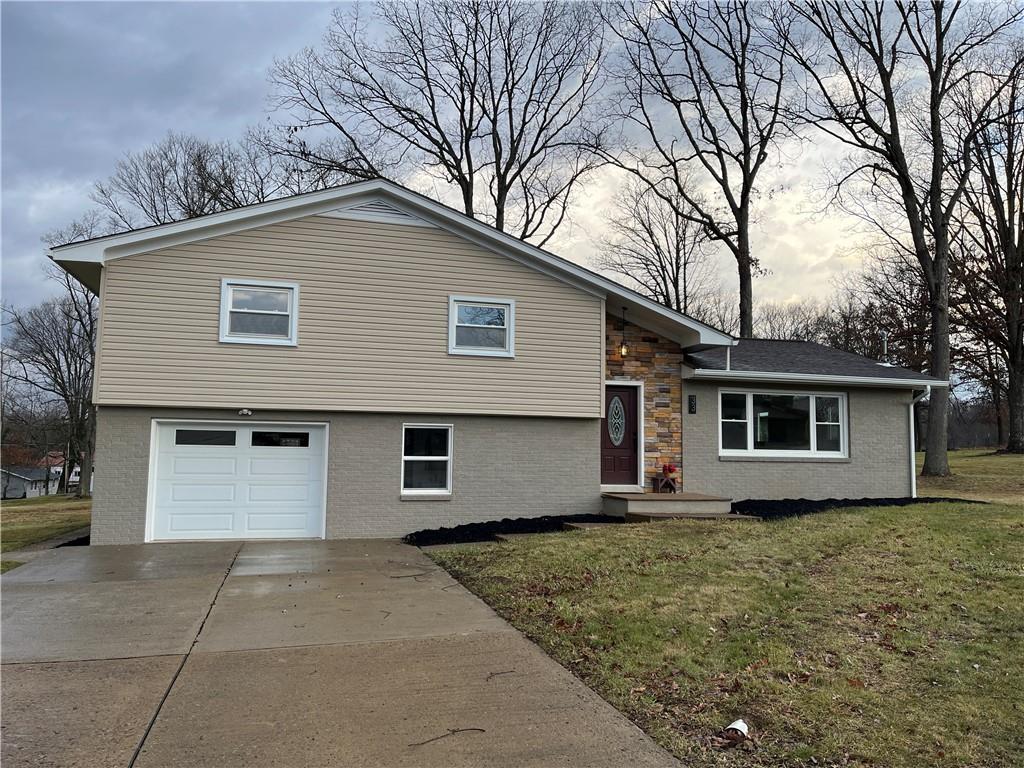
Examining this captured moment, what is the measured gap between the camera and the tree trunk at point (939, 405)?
2091 centimetres

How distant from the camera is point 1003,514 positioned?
11062 millimetres

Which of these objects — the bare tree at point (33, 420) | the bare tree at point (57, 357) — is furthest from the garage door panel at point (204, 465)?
the bare tree at point (33, 420)

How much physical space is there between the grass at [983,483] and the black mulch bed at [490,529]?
9216 mm

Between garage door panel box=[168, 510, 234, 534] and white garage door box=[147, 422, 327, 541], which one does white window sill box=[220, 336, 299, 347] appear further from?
garage door panel box=[168, 510, 234, 534]

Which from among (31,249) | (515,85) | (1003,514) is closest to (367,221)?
(1003,514)


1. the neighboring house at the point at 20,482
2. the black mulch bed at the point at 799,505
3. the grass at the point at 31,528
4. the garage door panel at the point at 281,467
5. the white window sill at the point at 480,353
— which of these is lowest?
the neighboring house at the point at 20,482

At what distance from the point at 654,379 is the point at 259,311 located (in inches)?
290

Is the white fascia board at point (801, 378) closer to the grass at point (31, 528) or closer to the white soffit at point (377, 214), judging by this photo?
the white soffit at point (377, 214)

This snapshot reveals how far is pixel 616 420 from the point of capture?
13836mm

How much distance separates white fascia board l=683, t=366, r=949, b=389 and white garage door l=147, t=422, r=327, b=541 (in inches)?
280

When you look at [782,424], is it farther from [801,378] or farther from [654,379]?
[654,379]

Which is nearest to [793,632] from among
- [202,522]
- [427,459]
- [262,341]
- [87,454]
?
[427,459]

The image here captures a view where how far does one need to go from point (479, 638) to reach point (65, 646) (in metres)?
3.19

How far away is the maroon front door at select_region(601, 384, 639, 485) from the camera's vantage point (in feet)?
45.0
